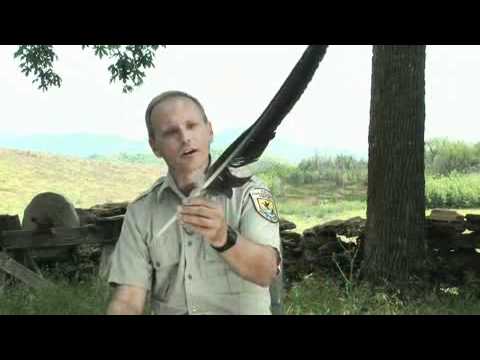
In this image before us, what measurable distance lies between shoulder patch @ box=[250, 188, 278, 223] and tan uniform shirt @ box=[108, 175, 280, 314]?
196 mm

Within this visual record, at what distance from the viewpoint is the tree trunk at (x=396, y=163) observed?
186 inches

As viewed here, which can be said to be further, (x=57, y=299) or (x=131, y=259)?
(x=57, y=299)

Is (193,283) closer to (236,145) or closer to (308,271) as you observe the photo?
(236,145)

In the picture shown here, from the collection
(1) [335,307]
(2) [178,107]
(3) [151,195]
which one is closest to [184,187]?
(3) [151,195]

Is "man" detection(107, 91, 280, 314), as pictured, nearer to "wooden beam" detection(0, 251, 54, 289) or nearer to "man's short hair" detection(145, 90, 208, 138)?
"man's short hair" detection(145, 90, 208, 138)

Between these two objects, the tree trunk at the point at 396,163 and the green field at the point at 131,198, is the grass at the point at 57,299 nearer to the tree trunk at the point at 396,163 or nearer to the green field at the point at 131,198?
the green field at the point at 131,198

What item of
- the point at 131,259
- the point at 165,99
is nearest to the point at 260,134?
the point at 165,99

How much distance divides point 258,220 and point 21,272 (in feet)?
10.5

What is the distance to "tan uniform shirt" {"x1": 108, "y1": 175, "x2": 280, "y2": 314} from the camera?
1967 millimetres

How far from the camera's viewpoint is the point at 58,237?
4.76 m

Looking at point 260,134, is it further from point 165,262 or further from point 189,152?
point 165,262

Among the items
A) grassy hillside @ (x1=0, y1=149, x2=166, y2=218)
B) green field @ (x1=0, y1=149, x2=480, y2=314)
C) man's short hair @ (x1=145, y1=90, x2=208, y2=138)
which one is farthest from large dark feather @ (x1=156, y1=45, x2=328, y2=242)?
grassy hillside @ (x1=0, y1=149, x2=166, y2=218)
